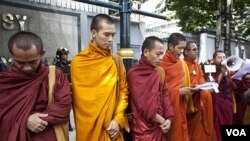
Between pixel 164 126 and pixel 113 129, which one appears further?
pixel 164 126

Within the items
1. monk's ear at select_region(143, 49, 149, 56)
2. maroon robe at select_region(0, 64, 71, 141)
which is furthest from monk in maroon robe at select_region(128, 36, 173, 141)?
maroon robe at select_region(0, 64, 71, 141)

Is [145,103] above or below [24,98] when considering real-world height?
below

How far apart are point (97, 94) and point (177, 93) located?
121 cm

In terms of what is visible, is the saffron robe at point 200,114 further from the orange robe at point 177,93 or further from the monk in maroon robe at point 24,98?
the monk in maroon robe at point 24,98

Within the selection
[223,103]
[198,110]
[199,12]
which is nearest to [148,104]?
[198,110]

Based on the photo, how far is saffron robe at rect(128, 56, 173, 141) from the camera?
3.03 m

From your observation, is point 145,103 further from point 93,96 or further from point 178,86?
point 178,86

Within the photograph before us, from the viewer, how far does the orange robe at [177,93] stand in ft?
11.8

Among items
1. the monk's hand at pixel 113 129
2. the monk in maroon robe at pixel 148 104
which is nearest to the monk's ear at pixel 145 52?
the monk in maroon robe at pixel 148 104

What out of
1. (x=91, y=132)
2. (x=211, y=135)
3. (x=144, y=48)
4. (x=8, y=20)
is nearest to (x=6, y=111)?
(x=91, y=132)

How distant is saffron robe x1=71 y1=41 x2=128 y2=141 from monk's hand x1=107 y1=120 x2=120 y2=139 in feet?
0.09

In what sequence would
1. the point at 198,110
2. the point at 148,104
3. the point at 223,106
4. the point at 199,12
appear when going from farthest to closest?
the point at 199,12 → the point at 223,106 → the point at 198,110 → the point at 148,104

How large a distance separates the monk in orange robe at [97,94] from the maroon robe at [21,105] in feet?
1.10

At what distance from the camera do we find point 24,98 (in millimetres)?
2365
